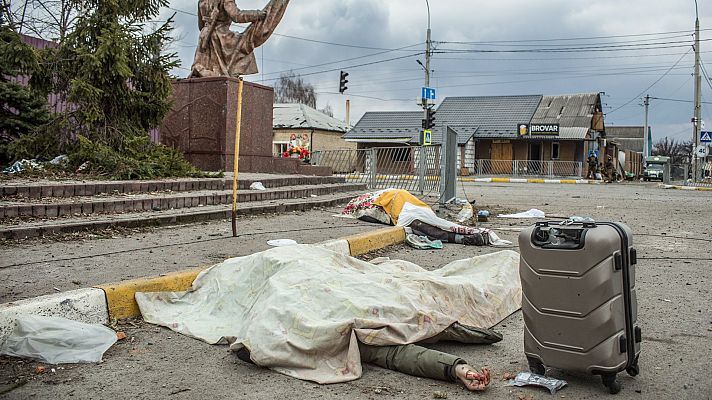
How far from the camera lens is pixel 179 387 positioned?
3158 mm

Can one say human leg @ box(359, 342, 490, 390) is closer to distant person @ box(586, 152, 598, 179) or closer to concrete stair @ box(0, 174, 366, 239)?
concrete stair @ box(0, 174, 366, 239)

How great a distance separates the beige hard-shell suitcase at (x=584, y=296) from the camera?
3010 millimetres

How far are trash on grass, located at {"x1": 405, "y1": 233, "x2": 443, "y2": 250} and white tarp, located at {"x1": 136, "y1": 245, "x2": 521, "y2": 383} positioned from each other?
2823mm

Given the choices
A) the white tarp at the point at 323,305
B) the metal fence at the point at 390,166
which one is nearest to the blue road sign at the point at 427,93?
the metal fence at the point at 390,166

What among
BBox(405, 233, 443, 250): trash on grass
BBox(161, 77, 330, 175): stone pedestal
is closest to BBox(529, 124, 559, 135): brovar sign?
BBox(161, 77, 330, 175): stone pedestal

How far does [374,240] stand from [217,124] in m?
7.26

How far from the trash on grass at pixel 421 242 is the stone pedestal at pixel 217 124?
6.61m

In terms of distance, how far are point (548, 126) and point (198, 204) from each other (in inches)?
1466

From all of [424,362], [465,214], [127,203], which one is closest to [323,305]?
[424,362]

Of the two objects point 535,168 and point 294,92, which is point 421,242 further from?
point 294,92

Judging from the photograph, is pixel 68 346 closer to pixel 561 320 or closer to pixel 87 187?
pixel 561 320

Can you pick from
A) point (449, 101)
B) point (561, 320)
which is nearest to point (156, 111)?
point (561, 320)

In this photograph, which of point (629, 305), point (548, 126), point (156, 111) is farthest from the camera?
point (548, 126)

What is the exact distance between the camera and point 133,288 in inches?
175
